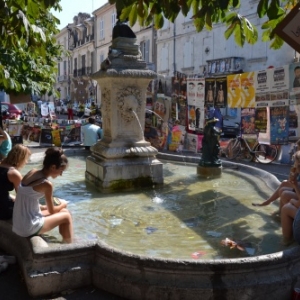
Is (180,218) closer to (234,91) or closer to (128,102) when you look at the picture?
(128,102)

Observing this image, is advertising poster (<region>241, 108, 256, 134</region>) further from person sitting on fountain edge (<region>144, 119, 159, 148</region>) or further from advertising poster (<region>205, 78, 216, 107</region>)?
person sitting on fountain edge (<region>144, 119, 159, 148</region>)

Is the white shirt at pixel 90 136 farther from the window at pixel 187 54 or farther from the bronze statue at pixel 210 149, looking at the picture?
the window at pixel 187 54

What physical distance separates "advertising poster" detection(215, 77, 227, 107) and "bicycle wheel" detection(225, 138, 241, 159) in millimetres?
1113

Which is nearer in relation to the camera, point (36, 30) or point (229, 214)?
point (36, 30)

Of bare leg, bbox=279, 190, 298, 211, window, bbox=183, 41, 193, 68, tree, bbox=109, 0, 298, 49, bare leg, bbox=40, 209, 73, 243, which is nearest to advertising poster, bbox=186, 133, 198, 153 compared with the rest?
bare leg, bbox=279, 190, 298, 211

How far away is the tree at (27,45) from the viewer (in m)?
4.07

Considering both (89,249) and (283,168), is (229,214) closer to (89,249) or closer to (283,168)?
(89,249)

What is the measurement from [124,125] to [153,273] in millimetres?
3929

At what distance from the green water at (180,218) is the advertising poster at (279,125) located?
381cm

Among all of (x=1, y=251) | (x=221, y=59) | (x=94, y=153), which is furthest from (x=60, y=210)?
(x=221, y=59)

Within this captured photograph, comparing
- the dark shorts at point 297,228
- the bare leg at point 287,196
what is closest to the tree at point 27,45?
the dark shorts at point 297,228

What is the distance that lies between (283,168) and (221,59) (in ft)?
53.4

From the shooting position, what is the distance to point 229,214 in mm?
5234

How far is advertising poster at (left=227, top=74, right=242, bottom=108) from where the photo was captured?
1177 centimetres
